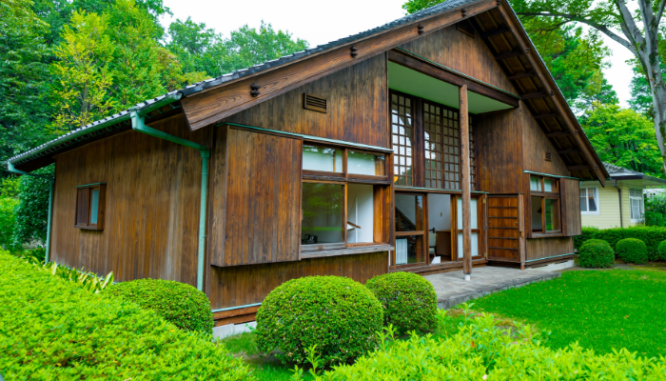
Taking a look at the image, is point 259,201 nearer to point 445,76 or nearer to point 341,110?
point 341,110

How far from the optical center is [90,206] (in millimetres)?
8156

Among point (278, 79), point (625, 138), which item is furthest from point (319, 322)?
point (625, 138)

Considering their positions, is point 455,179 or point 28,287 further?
point 455,179

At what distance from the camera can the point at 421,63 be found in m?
8.08

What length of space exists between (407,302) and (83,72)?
18.1m

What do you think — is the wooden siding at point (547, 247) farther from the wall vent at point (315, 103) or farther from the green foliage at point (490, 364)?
the green foliage at point (490, 364)

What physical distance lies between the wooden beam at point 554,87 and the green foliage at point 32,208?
1288cm

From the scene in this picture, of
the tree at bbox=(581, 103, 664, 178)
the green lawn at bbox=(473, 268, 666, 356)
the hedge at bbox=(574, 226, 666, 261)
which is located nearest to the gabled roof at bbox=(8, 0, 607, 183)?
the hedge at bbox=(574, 226, 666, 261)

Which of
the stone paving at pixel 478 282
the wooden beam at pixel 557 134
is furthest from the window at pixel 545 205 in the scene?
the stone paving at pixel 478 282

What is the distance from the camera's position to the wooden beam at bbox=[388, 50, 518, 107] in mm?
7621

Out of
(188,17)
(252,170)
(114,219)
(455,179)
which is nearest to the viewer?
(252,170)

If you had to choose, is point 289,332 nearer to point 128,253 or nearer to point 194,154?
point 194,154

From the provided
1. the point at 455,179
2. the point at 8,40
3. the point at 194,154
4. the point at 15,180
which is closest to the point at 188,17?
the point at 8,40

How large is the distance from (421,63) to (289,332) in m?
6.38
